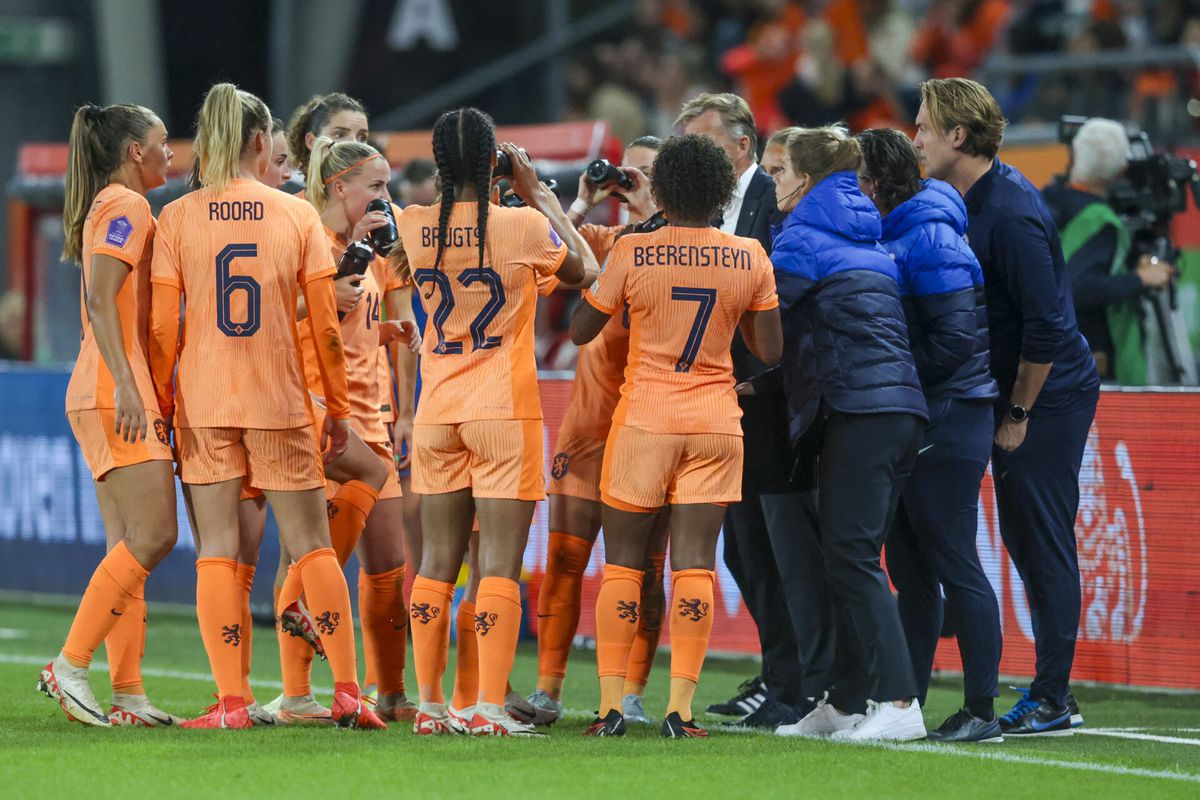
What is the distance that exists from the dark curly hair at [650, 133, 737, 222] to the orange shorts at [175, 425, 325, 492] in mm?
1423

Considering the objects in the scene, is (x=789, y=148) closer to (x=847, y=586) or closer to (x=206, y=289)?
(x=847, y=586)

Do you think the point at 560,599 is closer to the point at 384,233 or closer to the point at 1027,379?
the point at 384,233

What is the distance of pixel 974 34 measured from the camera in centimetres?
1490

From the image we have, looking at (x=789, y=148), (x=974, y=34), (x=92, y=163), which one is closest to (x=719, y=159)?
(x=789, y=148)

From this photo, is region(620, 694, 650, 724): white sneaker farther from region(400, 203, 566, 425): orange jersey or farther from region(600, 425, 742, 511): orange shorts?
region(400, 203, 566, 425): orange jersey

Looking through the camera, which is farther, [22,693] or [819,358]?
[22,693]

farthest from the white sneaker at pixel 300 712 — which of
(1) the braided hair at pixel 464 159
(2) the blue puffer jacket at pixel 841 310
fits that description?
(2) the blue puffer jacket at pixel 841 310

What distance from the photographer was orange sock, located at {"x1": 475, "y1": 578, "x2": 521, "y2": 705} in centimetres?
586

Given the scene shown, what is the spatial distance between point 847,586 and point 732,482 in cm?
52

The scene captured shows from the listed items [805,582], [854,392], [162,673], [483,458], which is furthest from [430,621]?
[162,673]

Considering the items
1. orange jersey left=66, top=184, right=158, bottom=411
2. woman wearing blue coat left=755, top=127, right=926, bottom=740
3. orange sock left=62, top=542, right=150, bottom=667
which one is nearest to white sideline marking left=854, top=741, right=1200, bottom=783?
woman wearing blue coat left=755, top=127, right=926, bottom=740

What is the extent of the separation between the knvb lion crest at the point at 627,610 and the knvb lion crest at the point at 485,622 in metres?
0.41

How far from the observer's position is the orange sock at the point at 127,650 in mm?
6316

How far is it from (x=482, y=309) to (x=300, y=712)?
5.17 ft
